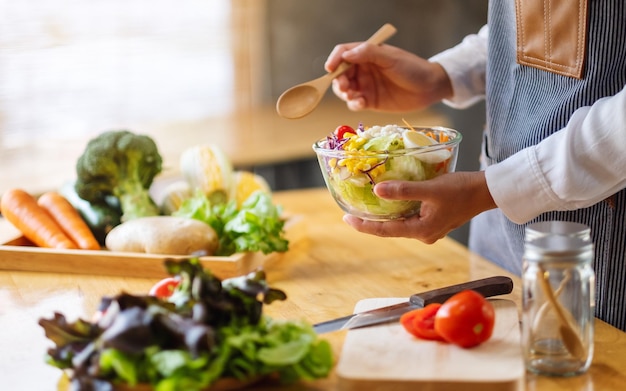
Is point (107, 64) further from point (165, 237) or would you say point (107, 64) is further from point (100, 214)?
point (165, 237)

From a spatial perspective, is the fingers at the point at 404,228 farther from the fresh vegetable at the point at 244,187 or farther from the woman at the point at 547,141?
the fresh vegetable at the point at 244,187

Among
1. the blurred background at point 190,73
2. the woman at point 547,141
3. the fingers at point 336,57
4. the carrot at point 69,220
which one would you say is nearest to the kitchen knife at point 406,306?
the woman at point 547,141

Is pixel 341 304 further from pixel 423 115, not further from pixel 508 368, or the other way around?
pixel 423 115

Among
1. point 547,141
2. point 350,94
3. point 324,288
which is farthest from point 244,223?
point 547,141

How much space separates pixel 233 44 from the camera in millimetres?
3893

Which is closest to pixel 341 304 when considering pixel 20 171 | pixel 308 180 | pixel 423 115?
pixel 20 171

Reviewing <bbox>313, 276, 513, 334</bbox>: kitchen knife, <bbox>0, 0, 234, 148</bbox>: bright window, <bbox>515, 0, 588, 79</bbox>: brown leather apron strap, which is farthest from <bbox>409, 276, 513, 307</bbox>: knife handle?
<bbox>0, 0, 234, 148</bbox>: bright window

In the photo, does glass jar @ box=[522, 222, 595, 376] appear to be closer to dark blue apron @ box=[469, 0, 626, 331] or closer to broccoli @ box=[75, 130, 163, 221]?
dark blue apron @ box=[469, 0, 626, 331]

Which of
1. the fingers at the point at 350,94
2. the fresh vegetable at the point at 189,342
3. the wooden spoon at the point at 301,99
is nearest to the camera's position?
the fresh vegetable at the point at 189,342

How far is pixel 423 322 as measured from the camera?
1230mm

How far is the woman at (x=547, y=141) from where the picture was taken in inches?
51.8

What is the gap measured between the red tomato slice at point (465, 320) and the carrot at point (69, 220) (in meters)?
1.00

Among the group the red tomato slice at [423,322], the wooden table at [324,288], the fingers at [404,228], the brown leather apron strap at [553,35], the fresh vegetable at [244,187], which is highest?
the brown leather apron strap at [553,35]

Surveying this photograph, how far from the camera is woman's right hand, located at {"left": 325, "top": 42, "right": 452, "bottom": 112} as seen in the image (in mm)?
1843
